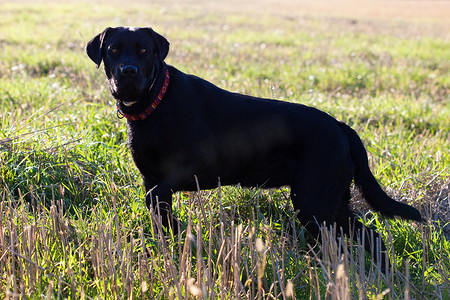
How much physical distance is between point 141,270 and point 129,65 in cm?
125

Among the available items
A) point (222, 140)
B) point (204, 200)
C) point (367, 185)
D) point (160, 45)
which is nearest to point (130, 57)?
point (160, 45)

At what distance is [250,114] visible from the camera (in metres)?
3.49

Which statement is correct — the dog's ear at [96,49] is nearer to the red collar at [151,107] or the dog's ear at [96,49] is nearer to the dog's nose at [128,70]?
the dog's nose at [128,70]

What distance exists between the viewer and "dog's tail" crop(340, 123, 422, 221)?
3426mm

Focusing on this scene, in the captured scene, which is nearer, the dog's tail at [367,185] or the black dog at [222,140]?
the black dog at [222,140]

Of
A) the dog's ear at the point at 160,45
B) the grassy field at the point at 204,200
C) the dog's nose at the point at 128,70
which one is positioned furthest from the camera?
the dog's ear at the point at 160,45

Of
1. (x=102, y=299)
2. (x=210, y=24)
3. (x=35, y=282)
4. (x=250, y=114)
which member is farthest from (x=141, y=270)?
(x=210, y=24)

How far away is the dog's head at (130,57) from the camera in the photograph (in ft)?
10.5

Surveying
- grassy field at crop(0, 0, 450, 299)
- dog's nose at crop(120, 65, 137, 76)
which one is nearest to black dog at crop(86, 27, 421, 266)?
dog's nose at crop(120, 65, 137, 76)

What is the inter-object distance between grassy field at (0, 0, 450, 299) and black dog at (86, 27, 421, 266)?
0.18 m

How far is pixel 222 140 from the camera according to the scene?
3.42 m

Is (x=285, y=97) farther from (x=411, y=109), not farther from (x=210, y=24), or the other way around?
(x=210, y=24)

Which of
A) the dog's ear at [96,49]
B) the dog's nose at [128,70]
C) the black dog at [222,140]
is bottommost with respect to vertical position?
the black dog at [222,140]

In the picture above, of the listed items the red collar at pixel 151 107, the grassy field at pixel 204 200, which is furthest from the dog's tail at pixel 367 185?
the red collar at pixel 151 107
